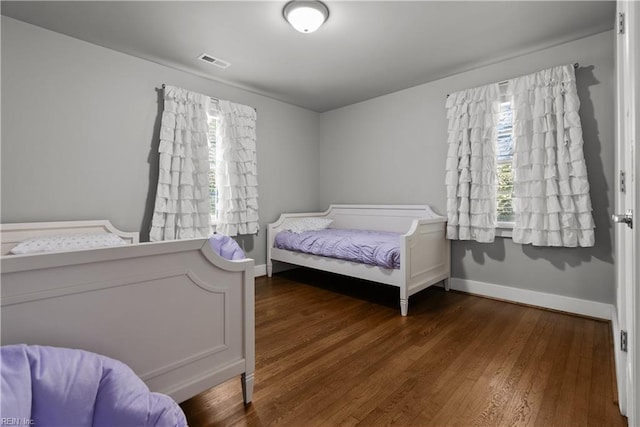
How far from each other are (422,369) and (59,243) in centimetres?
256

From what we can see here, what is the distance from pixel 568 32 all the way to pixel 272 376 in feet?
11.4

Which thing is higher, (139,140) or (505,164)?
(139,140)

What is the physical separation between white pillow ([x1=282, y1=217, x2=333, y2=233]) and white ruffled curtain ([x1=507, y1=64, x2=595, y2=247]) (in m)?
2.27

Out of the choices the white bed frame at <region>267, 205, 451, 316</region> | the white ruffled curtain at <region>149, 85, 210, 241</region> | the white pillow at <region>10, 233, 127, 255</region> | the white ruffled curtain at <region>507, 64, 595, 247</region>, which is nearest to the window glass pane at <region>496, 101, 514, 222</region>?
the white ruffled curtain at <region>507, 64, 595, 247</region>

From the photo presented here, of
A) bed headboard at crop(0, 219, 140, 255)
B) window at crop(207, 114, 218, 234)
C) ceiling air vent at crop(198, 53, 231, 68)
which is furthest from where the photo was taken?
window at crop(207, 114, 218, 234)

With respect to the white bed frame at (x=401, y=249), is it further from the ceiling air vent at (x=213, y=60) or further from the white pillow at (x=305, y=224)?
the ceiling air vent at (x=213, y=60)

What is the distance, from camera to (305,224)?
158 inches

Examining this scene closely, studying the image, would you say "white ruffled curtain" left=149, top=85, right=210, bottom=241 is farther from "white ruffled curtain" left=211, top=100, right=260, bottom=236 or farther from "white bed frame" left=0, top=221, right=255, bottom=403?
"white bed frame" left=0, top=221, right=255, bottom=403

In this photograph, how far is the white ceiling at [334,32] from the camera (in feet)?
7.10

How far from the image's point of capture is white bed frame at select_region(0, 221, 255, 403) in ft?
2.95

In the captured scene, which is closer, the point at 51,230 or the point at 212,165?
the point at 51,230

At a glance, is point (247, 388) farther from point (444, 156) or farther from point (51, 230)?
point (444, 156)

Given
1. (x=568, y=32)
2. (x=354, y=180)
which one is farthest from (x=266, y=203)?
(x=568, y=32)

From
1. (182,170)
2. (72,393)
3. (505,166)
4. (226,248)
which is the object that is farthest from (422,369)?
(182,170)
